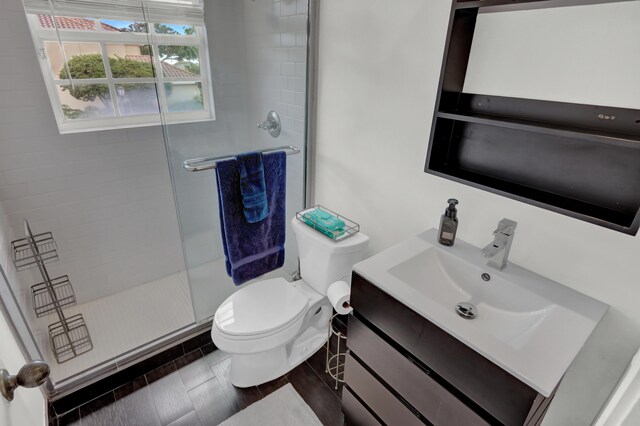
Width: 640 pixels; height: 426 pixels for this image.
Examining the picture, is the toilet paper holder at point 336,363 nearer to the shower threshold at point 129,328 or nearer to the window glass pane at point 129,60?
the shower threshold at point 129,328

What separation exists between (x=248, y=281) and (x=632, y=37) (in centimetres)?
195

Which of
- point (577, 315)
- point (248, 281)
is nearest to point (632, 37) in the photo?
point (577, 315)

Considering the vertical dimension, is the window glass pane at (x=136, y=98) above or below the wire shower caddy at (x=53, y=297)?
above

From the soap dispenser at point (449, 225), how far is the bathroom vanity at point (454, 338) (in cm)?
3

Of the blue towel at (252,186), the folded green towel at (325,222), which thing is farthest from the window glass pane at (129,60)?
the folded green towel at (325,222)

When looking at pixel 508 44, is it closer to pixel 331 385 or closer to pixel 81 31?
pixel 331 385

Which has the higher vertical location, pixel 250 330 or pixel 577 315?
pixel 577 315

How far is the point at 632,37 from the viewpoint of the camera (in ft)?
2.94

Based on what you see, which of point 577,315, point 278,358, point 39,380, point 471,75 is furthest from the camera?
point 278,358

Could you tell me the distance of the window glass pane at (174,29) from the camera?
168cm

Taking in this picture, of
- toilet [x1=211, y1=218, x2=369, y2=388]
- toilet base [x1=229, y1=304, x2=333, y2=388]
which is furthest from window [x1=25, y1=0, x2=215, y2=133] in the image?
toilet base [x1=229, y1=304, x2=333, y2=388]

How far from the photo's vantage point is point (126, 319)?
219 cm

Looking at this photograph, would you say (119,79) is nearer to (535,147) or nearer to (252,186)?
(252,186)

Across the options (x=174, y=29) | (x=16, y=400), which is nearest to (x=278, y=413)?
(x=16, y=400)
